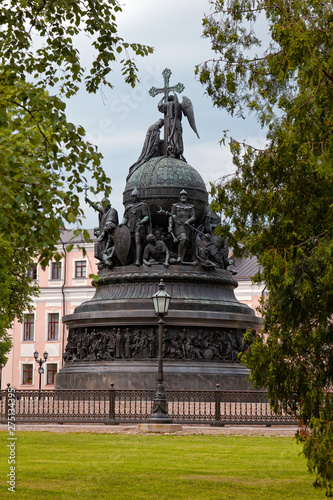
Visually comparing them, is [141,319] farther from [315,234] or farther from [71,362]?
[315,234]

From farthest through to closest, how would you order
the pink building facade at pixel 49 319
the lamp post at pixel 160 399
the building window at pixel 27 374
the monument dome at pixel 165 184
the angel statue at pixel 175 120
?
the pink building facade at pixel 49 319, the building window at pixel 27 374, the angel statue at pixel 175 120, the monument dome at pixel 165 184, the lamp post at pixel 160 399

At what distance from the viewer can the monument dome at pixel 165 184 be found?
31.2m

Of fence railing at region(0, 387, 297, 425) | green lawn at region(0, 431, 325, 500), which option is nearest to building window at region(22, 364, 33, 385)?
fence railing at region(0, 387, 297, 425)

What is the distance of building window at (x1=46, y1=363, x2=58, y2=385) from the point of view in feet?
233

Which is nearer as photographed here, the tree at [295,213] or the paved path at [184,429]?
the tree at [295,213]

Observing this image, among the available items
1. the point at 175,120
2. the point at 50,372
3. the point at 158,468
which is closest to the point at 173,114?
the point at 175,120

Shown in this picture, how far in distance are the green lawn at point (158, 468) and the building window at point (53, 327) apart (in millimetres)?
56819

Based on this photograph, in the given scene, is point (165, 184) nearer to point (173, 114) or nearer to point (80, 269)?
point (173, 114)

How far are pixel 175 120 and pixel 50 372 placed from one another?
42962 millimetres

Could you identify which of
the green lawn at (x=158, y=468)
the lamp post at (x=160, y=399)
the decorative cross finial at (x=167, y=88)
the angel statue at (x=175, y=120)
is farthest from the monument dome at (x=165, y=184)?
the green lawn at (x=158, y=468)

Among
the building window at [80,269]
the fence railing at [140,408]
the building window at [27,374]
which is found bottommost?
the fence railing at [140,408]

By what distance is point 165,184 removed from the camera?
31266 millimetres

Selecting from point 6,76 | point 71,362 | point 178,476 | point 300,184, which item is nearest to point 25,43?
point 6,76

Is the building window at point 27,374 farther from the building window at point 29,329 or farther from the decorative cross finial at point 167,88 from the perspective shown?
the decorative cross finial at point 167,88
